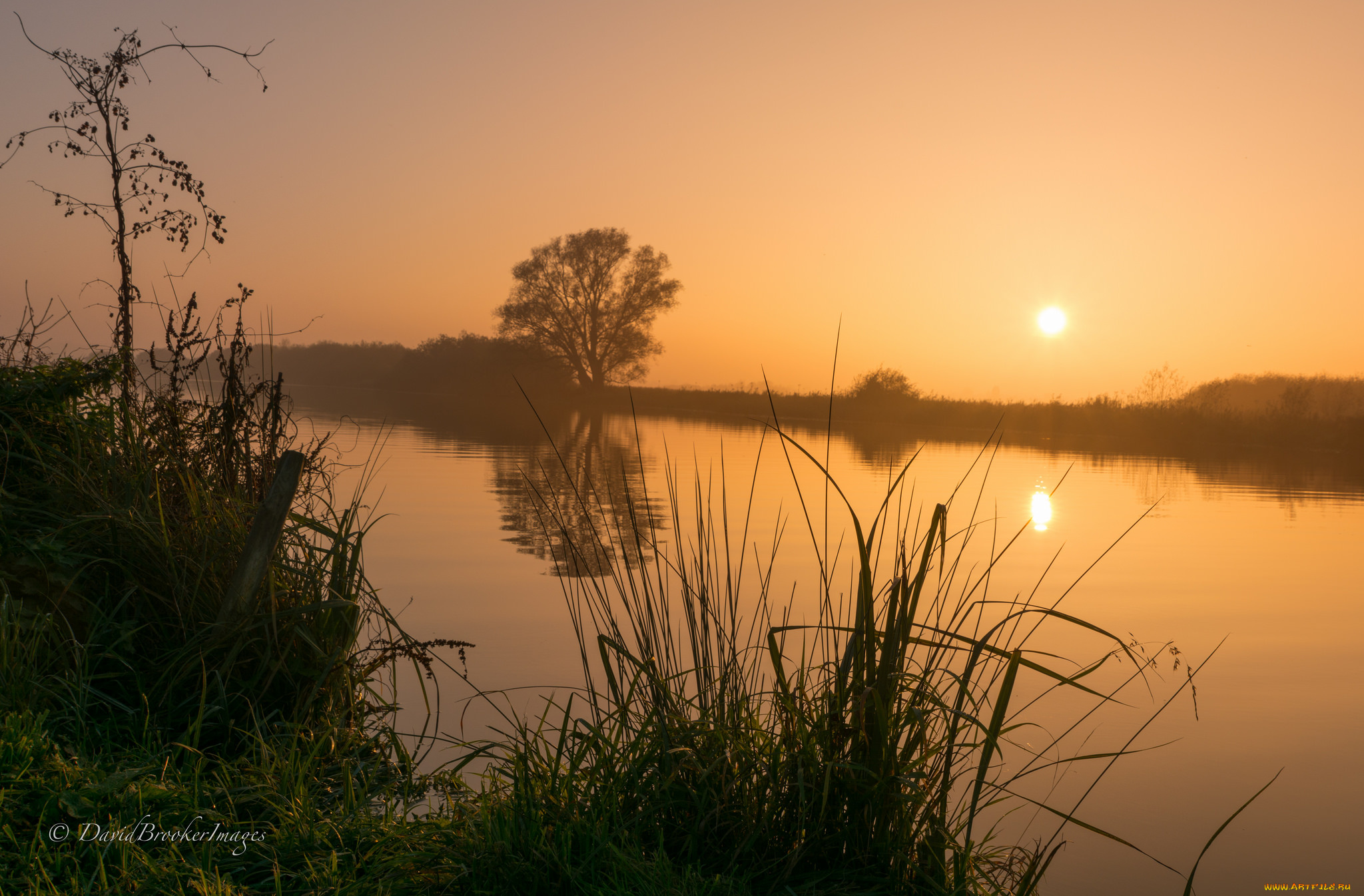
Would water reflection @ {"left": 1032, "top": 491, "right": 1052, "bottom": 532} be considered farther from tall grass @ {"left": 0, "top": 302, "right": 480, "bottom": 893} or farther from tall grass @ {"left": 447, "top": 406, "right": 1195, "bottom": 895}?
tall grass @ {"left": 0, "top": 302, "right": 480, "bottom": 893}

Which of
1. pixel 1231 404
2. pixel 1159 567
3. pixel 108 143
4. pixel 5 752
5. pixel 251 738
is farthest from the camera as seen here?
pixel 1231 404

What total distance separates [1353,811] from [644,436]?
18486mm

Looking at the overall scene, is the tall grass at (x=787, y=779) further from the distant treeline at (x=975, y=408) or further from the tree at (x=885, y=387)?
the tree at (x=885, y=387)

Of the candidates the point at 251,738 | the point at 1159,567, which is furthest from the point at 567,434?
the point at 251,738

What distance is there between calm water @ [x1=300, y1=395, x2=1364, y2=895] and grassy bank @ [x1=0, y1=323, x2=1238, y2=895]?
415 mm

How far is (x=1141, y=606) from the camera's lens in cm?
604

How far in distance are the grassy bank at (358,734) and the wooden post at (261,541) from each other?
16mm

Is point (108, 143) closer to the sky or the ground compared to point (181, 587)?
closer to the sky

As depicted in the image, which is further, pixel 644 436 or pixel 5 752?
pixel 644 436

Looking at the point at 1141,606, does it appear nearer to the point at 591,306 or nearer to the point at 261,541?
the point at 261,541

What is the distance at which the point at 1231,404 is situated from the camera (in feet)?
A: 76.9

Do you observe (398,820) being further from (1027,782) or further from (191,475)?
(1027,782)

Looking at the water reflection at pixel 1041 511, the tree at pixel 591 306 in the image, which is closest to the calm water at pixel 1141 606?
the water reflection at pixel 1041 511

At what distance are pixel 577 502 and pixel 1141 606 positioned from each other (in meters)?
4.71
